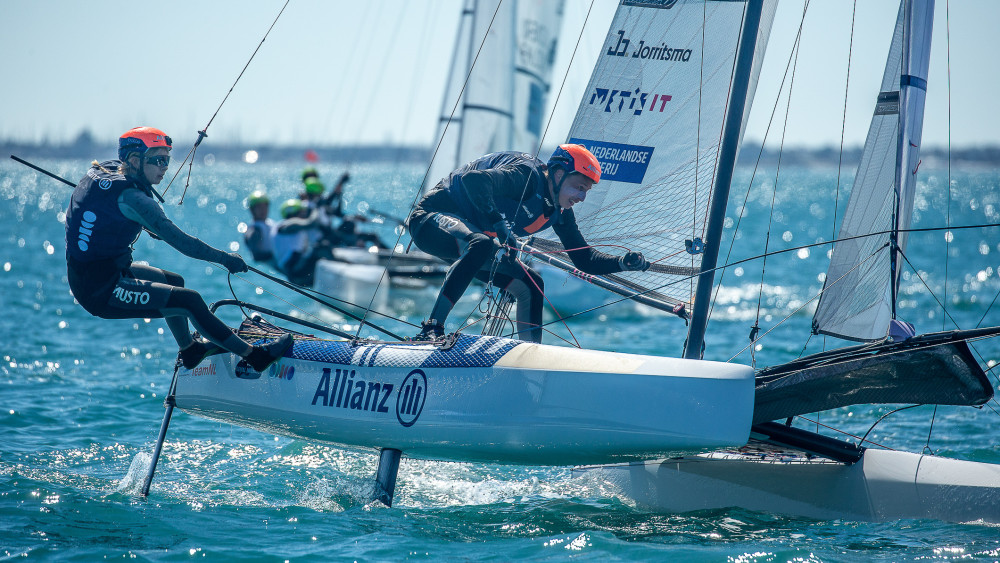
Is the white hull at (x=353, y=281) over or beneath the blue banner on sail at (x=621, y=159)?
beneath

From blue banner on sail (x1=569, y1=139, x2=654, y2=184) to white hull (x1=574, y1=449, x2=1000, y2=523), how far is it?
1647 mm

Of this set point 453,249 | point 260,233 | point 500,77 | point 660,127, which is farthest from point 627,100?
point 260,233

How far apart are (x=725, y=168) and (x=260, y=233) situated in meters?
9.17

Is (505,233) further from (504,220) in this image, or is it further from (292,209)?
(292,209)

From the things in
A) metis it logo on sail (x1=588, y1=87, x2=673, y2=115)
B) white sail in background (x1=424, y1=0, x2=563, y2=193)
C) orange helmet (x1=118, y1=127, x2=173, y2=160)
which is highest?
white sail in background (x1=424, y1=0, x2=563, y2=193)

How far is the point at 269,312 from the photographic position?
16.9 feet

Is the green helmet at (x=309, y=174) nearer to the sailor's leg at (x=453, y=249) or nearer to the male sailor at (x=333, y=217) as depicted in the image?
the male sailor at (x=333, y=217)

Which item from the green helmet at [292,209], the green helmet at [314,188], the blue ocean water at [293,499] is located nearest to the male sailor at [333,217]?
the green helmet at [314,188]

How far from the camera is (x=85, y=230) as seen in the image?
448 centimetres

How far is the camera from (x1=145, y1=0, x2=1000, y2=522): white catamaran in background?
4.11 metres

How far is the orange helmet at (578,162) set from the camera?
488 centimetres

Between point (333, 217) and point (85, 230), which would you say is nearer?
point (85, 230)

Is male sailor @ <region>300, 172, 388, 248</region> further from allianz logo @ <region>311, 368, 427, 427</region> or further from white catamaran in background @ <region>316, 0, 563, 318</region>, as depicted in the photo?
allianz logo @ <region>311, 368, 427, 427</region>

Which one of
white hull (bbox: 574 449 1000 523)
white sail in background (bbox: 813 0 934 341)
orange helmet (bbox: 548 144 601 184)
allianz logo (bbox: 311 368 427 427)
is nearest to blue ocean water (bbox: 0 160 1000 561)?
white hull (bbox: 574 449 1000 523)
